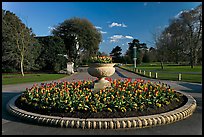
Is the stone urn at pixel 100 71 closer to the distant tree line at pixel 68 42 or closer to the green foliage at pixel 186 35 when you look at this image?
the distant tree line at pixel 68 42

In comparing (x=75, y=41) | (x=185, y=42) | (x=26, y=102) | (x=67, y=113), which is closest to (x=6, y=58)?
(x=75, y=41)

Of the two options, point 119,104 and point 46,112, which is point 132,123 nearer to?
point 119,104

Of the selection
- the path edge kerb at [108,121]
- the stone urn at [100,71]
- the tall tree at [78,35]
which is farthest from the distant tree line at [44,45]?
the path edge kerb at [108,121]

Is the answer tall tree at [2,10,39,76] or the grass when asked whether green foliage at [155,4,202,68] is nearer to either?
the grass

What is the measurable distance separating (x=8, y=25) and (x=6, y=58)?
5.28 m

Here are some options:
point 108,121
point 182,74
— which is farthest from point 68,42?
point 108,121

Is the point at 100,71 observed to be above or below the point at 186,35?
below

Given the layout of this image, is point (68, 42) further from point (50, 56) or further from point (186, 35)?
point (186, 35)

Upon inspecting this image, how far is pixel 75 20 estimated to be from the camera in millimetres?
42062

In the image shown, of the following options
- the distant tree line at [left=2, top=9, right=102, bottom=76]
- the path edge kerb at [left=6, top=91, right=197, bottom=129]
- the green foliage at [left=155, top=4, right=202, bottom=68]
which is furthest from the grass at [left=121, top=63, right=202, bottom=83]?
the path edge kerb at [left=6, top=91, right=197, bottom=129]

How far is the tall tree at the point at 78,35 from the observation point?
38.7m

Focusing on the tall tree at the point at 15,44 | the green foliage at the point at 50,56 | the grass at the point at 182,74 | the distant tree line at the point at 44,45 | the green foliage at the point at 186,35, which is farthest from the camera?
the green foliage at the point at 186,35

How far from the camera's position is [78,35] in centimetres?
3988

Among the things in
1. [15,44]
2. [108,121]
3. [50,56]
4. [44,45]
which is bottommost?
[108,121]
